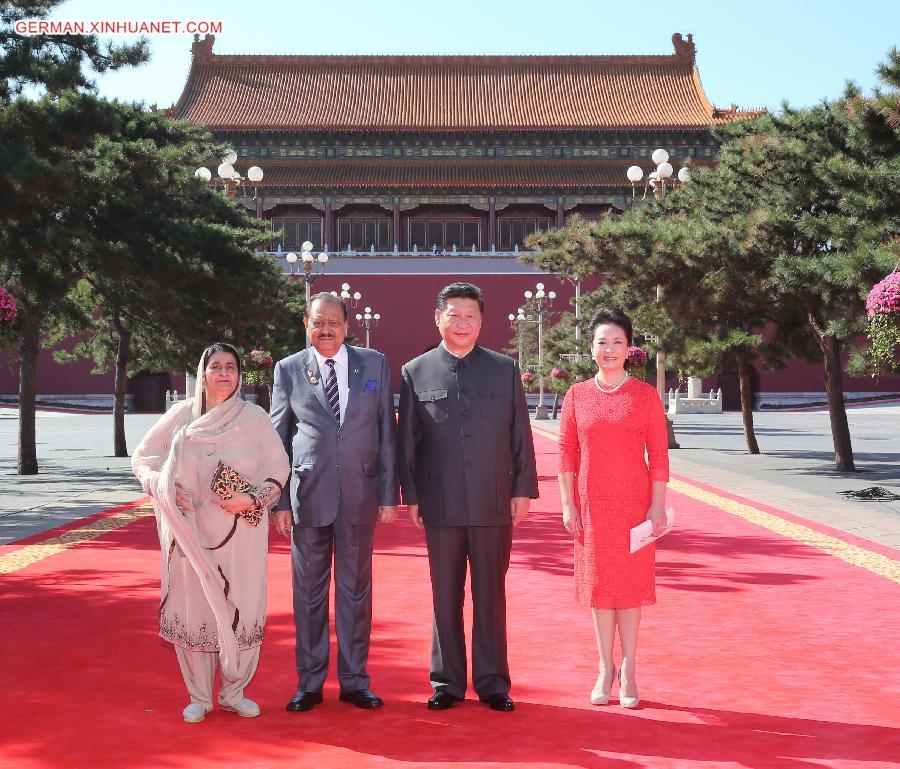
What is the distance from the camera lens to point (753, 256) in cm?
1484

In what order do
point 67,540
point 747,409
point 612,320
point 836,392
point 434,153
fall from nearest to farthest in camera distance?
point 612,320
point 67,540
point 836,392
point 747,409
point 434,153

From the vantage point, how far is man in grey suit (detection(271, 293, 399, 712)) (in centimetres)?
483

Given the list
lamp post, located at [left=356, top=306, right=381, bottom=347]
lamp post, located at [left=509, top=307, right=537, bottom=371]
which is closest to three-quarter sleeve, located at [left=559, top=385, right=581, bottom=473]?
lamp post, located at [left=509, top=307, right=537, bottom=371]

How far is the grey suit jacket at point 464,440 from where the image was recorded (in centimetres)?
487

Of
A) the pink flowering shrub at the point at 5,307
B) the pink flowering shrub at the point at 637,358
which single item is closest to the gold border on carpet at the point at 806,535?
the pink flowering shrub at the point at 637,358

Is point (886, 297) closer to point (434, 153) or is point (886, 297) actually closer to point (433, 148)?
point (434, 153)

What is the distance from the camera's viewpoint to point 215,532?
4.72 m

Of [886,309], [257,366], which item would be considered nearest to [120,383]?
[257,366]

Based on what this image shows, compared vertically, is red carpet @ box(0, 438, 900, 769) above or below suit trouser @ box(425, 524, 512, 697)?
below

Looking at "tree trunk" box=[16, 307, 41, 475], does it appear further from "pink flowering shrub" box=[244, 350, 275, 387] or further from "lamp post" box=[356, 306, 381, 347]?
"lamp post" box=[356, 306, 381, 347]

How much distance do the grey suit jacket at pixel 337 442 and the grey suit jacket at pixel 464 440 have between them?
0.32 feet

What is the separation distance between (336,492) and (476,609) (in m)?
0.74

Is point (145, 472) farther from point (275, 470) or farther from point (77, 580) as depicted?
point (77, 580)

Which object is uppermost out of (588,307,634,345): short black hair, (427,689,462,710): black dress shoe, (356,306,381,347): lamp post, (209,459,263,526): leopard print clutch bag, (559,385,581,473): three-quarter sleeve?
(356,306,381,347): lamp post
